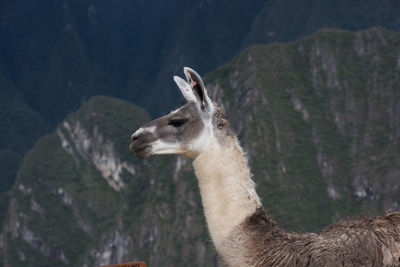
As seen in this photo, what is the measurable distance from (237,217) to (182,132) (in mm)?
936

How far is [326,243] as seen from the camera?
462cm

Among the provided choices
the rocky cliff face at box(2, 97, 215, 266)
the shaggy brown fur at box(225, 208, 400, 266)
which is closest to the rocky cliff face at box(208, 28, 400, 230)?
the rocky cliff face at box(2, 97, 215, 266)

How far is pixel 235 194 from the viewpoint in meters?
4.81

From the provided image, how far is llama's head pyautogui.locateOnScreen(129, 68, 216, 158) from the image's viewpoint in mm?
5078

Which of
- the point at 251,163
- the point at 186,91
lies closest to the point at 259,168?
the point at 251,163

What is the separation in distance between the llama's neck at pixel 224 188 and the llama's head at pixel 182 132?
4.7 inches

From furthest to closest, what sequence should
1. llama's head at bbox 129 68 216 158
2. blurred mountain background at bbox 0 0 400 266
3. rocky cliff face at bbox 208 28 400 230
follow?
blurred mountain background at bbox 0 0 400 266
rocky cliff face at bbox 208 28 400 230
llama's head at bbox 129 68 216 158

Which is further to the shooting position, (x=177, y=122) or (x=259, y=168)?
(x=259, y=168)

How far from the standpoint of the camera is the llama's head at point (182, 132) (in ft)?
16.7

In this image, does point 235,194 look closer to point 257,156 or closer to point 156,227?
point 257,156

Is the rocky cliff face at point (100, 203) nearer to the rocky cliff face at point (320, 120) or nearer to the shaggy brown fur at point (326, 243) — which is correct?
the rocky cliff face at point (320, 120)

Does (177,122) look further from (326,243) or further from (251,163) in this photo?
(251,163)

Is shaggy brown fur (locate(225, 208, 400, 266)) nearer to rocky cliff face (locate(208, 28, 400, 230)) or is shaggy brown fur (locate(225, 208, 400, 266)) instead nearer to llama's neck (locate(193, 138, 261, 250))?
llama's neck (locate(193, 138, 261, 250))

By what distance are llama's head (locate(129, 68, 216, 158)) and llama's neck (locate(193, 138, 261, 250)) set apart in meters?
0.12
